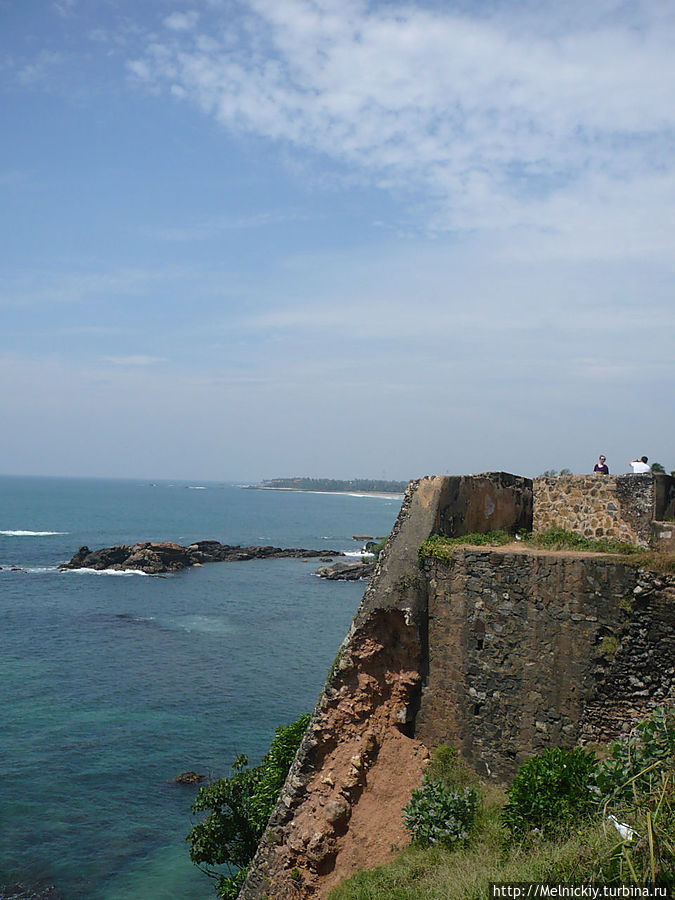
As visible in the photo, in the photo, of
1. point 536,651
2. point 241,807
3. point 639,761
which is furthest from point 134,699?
point 639,761

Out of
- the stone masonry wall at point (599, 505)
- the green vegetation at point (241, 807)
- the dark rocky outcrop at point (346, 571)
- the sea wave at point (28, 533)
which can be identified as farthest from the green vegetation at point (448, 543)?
the sea wave at point (28, 533)

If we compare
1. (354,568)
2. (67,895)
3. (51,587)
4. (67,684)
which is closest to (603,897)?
(67,895)

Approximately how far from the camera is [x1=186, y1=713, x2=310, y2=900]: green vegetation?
13.6 meters

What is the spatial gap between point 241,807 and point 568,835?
848 centimetres

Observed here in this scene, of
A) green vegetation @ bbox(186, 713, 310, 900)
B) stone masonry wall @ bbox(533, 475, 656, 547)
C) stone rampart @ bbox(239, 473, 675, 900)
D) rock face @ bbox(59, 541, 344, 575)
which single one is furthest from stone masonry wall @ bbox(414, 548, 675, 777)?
rock face @ bbox(59, 541, 344, 575)

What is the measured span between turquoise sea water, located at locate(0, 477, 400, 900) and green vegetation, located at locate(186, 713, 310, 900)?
4.43 m

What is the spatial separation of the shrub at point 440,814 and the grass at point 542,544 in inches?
130

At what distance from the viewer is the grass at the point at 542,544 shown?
10070 millimetres

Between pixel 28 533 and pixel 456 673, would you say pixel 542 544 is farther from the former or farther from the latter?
pixel 28 533

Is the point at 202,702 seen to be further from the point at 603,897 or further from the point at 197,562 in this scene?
the point at 197,562

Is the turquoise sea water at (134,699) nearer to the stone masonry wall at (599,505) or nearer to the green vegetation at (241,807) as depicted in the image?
the green vegetation at (241,807)

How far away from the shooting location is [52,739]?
26.3 metres

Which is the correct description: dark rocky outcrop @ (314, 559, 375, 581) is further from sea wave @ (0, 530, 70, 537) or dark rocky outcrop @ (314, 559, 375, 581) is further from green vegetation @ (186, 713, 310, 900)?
green vegetation @ (186, 713, 310, 900)

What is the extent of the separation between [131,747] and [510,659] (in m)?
20.2
